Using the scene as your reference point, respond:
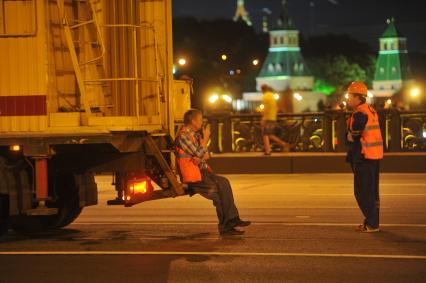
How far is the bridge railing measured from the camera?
2362 cm

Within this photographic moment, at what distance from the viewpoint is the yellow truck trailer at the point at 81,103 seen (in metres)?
10.6

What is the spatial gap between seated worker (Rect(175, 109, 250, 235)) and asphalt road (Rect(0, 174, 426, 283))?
24cm

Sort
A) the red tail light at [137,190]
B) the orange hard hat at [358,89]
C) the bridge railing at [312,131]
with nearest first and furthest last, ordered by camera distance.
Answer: the red tail light at [137,190] < the orange hard hat at [358,89] < the bridge railing at [312,131]

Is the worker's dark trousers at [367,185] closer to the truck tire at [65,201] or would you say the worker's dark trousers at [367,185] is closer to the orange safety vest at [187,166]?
the orange safety vest at [187,166]

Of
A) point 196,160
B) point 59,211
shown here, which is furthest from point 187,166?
point 59,211

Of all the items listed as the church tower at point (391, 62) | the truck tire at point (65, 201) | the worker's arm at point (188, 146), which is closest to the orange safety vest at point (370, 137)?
the worker's arm at point (188, 146)

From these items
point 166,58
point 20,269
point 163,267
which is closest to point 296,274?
point 163,267

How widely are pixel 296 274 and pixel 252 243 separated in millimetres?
1861

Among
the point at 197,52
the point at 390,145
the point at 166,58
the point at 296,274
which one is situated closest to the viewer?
the point at 296,274

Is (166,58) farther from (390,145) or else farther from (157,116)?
(390,145)

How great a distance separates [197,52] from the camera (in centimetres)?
11344

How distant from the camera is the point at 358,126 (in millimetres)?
11508

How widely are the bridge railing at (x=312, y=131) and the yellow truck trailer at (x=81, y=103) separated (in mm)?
12489

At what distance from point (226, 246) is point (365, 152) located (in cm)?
222
